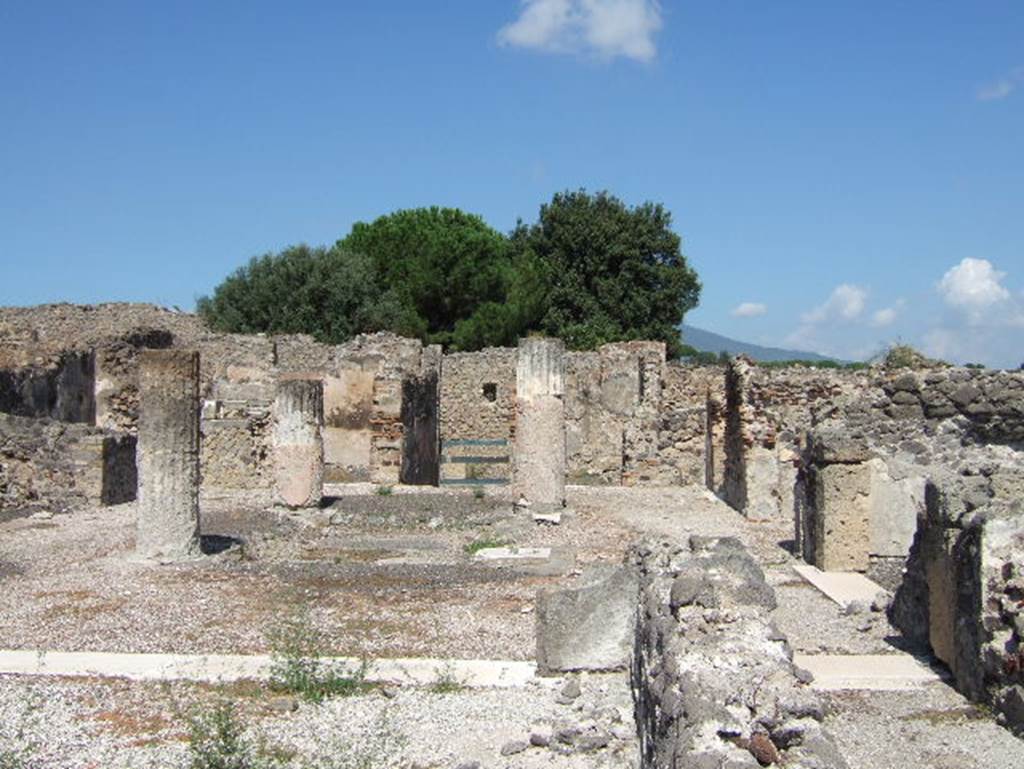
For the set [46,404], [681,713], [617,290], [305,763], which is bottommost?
[305,763]

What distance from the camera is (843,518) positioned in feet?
39.3

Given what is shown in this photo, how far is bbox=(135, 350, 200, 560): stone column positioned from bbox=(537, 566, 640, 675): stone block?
575 cm

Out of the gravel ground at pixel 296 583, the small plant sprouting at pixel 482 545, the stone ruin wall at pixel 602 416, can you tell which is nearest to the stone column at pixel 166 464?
the gravel ground at pixel 296 583

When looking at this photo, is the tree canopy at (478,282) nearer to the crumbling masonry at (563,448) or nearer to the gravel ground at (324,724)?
the crumbling masonry at (563,448)

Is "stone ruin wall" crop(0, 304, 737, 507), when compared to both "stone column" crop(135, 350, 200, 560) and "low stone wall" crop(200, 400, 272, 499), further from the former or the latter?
"stone column" crop(135, 350, 200, 560)

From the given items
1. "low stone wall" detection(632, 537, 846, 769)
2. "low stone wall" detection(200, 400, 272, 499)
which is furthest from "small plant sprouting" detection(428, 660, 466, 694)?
"low stone wall" detection(200, 400, 272, 499)

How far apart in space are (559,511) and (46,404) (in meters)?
10.5

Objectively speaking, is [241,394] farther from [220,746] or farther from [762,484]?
[220,746]

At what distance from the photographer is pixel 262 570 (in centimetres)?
1195

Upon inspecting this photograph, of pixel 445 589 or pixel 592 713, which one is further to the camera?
pixel 445 589

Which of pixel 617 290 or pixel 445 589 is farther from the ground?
pixel 617 290

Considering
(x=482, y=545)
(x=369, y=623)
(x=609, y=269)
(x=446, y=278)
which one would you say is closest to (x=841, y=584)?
(x=482, y=545)

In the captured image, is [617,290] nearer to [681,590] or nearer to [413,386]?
[413,386]

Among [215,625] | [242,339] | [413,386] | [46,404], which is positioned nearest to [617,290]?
[242,339]
